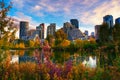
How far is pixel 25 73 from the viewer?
28.5 feet

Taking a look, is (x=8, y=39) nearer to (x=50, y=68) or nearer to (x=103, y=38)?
(x=50, y=68)

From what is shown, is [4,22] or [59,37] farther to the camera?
[59,37]

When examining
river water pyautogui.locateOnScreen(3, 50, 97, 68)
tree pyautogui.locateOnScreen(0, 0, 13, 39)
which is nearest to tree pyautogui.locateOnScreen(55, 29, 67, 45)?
river water pyautogui.locateOnScreen(3, 50, 97, 68)

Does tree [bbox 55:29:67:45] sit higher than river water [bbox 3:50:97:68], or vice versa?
tree [bbox 55:29:67:45]

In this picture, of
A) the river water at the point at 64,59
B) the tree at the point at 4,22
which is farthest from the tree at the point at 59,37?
the tree at the point at 4,22

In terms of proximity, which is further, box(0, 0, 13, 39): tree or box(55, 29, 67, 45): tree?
box(55, 29, 67, 45): tree

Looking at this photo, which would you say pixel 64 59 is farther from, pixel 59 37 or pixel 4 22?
pixel 59 37

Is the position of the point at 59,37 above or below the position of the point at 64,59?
above

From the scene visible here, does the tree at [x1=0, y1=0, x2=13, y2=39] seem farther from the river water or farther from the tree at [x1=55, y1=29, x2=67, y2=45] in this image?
the tree at [x1=55, y1=29, x2=67, y2=45]

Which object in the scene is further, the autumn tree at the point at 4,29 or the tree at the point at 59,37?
the tree at the point at 59,37

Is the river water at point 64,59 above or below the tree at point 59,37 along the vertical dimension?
below

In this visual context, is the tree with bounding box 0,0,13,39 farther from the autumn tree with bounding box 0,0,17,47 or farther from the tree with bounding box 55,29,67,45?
the tree with bounding box 55,29,67,45

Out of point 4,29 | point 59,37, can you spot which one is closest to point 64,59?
point 4,29

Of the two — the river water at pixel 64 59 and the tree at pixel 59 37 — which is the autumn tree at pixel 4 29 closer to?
the river water at pixel 64 59
